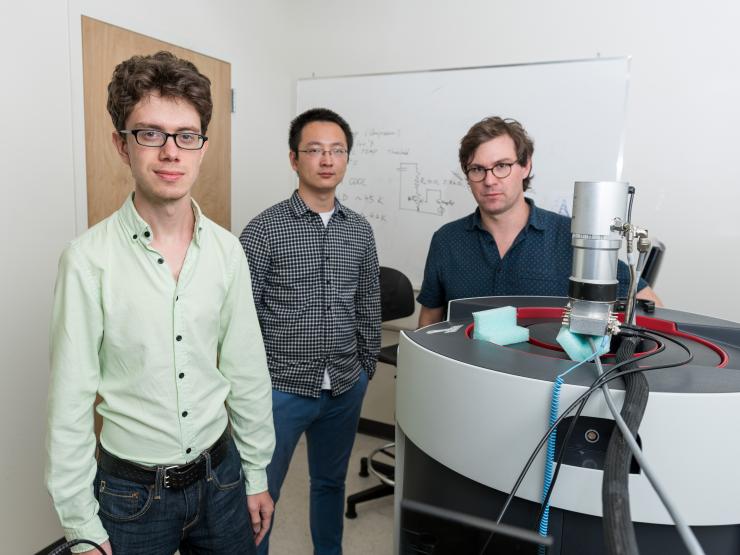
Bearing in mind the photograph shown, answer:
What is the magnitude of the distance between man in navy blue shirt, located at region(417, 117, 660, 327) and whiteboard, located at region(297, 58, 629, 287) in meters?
0.92

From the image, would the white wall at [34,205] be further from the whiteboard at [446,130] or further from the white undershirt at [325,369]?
the whiteboard at [446,130]

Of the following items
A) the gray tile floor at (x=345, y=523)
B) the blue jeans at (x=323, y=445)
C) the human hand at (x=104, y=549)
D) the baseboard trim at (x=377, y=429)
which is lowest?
the gray tile floor at (x=345, y=523)

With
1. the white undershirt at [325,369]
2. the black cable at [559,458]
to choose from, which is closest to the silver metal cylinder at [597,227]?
the black cable at [559,458]

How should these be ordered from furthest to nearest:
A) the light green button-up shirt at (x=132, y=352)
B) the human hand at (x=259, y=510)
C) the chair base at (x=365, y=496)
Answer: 1. the chair base at (x=365, y=496)
2. the human hand at (x=259, y=510)
3. the light green button-up shirt at (x=132, y=352)

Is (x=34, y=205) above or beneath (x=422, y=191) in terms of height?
beneath

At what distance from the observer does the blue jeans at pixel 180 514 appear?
0.98 meters

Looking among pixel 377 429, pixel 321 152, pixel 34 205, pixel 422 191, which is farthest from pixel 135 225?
pixel 377 429

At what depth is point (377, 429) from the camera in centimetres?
304

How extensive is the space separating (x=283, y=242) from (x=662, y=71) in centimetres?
176

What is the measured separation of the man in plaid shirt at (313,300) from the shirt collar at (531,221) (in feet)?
1.13

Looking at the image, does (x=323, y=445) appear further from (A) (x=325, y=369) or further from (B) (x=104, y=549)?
(B) (x=104, y=549)

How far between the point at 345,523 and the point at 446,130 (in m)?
1.84

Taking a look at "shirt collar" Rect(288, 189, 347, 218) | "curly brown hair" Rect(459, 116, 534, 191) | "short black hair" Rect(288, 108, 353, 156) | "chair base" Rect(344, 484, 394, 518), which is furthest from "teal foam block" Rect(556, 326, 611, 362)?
"chair base" Rect(344, 484, 394, 518)

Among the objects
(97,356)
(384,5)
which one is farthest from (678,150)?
(97,356)
